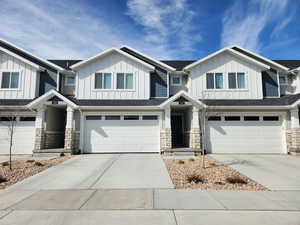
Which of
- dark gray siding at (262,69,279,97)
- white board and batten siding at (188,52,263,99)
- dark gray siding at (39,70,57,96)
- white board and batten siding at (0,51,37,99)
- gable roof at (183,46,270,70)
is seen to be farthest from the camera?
dark gray siding at (262,69,279,97)

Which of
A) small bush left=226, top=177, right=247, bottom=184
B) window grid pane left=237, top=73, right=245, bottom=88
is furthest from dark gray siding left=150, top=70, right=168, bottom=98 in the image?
small bush left=226, top=177, right=247, bottom=184

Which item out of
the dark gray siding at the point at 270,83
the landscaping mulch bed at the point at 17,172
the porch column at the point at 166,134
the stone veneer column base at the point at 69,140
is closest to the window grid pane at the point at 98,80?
the stone veneer column base at the point at 69,140

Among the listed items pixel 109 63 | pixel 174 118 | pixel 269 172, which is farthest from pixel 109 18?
pixel 269 172

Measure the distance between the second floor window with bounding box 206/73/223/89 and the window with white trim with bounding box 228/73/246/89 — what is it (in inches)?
26.5

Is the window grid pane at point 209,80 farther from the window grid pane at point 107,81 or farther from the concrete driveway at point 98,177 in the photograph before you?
the concrete driveway at point 98,177

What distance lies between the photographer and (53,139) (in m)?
12.4

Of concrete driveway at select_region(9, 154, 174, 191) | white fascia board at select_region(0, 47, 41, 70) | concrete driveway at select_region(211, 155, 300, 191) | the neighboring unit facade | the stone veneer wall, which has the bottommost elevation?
concrete driveway at select_region(9, 154, 174, 191)

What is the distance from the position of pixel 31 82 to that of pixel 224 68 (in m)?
14.5

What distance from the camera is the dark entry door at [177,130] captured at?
14.0 metres

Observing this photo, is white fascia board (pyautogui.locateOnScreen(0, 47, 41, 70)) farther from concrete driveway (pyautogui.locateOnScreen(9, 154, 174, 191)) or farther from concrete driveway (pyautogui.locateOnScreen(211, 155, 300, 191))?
concrete driveway (pyautogui.locateOnScreen(211, 155, 300, 191))

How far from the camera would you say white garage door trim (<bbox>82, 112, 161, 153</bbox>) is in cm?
1157

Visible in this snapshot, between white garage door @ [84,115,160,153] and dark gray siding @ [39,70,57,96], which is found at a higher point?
dark gray siding @ [39,70,57,96]

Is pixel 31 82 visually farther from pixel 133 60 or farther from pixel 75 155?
pixel 133 60

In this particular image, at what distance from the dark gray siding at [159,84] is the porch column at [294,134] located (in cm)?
854
